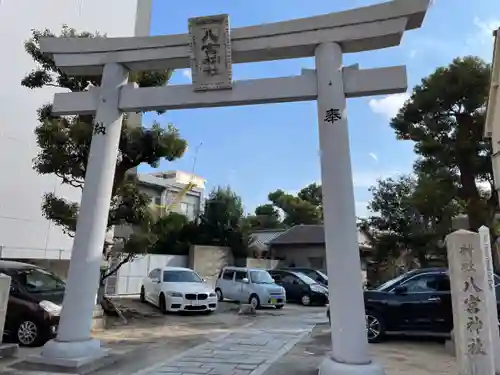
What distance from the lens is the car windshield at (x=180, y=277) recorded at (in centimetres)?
1407

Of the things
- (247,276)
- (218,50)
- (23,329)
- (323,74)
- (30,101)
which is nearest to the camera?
(323,74)

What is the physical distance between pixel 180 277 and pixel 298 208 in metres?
29.3

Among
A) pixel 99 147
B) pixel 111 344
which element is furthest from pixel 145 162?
pixel 111 344

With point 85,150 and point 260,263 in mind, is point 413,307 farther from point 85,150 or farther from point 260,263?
point 260,263

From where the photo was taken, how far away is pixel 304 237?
2833 cm

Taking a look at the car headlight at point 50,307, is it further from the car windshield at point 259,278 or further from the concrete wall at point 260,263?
the concrete wall at point 260,263

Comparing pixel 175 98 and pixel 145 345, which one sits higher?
pixel 175 98

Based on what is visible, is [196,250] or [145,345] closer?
[145,345]

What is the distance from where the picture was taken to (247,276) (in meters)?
16.6

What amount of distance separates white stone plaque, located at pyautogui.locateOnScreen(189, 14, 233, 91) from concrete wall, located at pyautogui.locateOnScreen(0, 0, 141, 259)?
8753 mm

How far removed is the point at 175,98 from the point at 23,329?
5.31 metres

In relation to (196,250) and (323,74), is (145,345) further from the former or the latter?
(196,250)

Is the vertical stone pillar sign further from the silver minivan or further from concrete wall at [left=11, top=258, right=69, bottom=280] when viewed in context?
concrete wall at [left=11, top=258, right=69, bottom=280]

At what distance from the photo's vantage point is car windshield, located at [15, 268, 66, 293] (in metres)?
8.66
